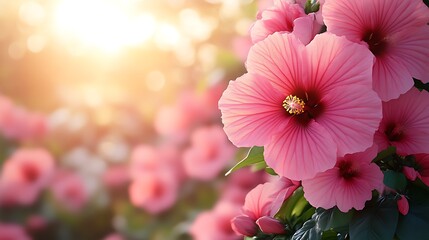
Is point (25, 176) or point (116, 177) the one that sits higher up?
point (25, 176)

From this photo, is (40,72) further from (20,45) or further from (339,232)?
(339,232)

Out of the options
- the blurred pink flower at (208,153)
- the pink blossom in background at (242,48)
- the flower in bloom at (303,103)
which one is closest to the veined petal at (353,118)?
the flower in bloom at (303,103)

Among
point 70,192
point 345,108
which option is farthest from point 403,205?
point 70,192

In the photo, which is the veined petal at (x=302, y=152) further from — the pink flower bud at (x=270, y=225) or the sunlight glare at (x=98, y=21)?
the sunlight glare at (x=98, y=21)

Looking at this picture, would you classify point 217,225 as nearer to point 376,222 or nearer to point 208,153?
point 208,153

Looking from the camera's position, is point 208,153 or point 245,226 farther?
point 208,153

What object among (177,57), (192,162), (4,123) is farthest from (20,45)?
(192,162)

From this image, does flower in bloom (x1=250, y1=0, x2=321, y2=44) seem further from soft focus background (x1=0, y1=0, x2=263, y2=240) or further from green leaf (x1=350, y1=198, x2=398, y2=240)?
soft focus background (x1=0, y1=0, x2=263, y2=240)
